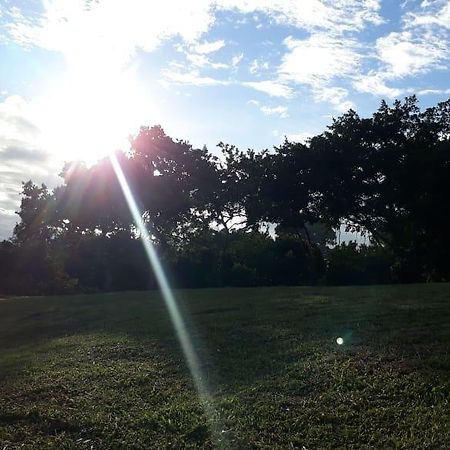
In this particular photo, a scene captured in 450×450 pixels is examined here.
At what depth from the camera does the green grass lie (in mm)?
5434

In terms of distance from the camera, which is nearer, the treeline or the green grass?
the green grass

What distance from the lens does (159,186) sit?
3878 cm

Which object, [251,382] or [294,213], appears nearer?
[251,382]

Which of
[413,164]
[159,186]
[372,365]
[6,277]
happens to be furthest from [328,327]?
[159,186]

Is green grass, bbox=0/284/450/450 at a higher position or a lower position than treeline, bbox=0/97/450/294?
lower

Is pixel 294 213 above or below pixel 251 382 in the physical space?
above

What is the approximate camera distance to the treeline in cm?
2806

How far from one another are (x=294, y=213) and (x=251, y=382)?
24191 mm

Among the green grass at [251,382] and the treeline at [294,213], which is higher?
the treeline at [294,213]

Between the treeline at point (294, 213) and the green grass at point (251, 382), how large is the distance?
15780 mm

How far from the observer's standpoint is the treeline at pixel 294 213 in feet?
92.1

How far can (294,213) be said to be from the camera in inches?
1219

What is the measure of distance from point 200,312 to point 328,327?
475 cm

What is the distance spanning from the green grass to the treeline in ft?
51.8
